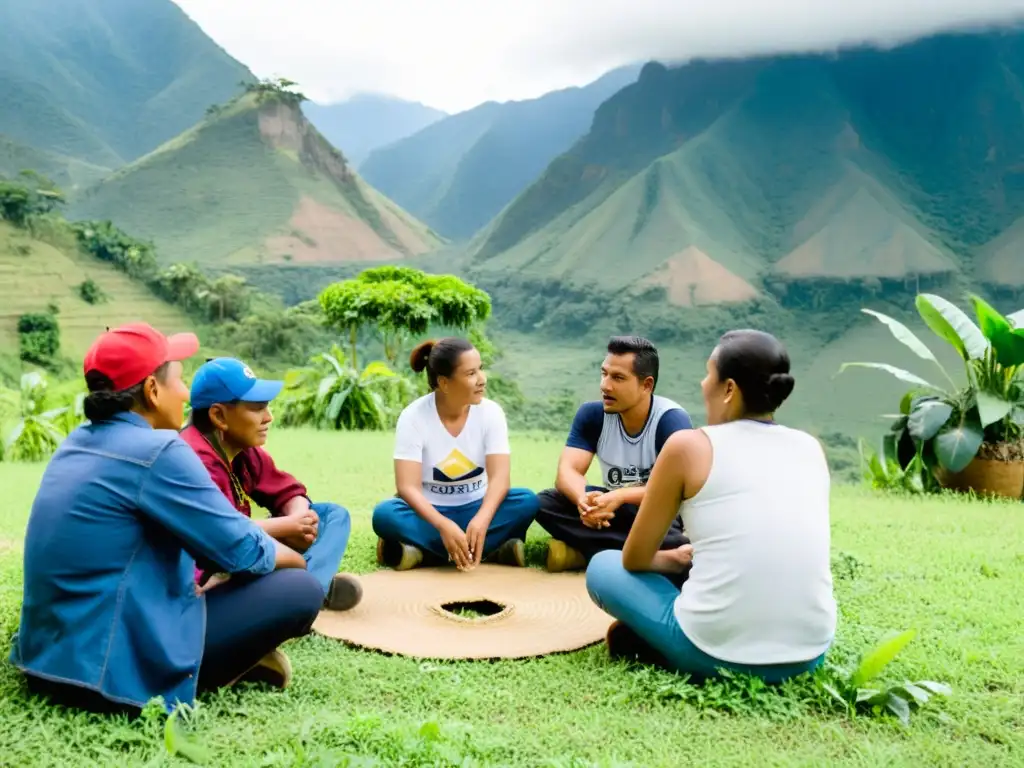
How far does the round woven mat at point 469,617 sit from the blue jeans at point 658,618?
39 cm

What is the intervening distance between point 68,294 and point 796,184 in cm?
3984

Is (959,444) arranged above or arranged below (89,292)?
below

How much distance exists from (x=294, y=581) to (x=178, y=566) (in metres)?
0.33

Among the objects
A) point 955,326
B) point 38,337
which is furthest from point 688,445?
point 38,337

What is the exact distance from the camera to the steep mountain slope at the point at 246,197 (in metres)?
47.0

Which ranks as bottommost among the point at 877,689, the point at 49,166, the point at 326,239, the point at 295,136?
the point at 877,689

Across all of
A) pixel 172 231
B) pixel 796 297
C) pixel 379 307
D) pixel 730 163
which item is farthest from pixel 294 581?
pixel 730 163

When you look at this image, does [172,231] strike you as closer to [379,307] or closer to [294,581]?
[379,307]

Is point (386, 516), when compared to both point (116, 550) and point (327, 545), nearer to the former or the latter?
point (327, 545)

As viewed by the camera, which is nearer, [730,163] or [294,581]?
[294,581]

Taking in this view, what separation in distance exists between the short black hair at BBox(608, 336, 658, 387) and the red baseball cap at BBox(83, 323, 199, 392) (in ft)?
6.19

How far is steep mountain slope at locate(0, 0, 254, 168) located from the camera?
55.5 metres

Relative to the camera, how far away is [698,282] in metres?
44.0

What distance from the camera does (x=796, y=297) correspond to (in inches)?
1752
